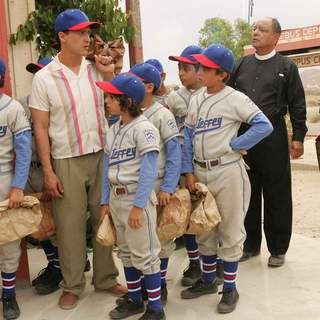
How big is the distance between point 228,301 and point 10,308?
1.52m

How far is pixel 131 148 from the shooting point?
3.11m

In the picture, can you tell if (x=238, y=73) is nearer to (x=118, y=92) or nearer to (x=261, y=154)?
(x=261, y=154)

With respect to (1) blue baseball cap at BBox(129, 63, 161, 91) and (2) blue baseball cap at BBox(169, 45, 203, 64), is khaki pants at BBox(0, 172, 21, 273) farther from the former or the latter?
(2) blue baseball cap at BBox(169, 45, 203, 64)

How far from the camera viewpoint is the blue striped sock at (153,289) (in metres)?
3.16

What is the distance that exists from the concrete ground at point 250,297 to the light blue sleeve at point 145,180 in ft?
2.99

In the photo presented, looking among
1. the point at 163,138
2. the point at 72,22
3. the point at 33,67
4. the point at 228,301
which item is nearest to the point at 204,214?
the point at 163,138

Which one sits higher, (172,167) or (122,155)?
(122,155)

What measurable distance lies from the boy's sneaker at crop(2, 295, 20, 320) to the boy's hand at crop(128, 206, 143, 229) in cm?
117

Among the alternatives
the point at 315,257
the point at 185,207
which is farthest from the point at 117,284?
the point at 315,257

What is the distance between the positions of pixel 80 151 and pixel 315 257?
7.91 feet

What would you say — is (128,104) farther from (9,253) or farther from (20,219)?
(9,253)

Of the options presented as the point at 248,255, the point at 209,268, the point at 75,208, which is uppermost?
the point at 75,208

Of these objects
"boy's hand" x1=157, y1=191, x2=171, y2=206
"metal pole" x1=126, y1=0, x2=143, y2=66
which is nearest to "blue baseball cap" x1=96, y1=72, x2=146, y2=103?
"boy's hand" x1=157, y1=191, x2=171, y2=206

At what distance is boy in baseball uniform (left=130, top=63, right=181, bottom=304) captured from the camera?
330 centimetres
